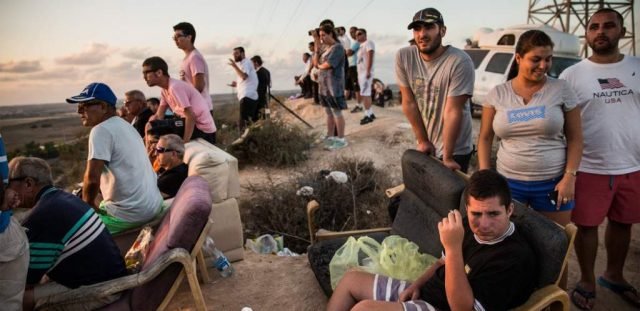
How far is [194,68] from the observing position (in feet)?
17.5

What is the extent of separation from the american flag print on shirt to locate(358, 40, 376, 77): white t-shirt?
7204 millimetres

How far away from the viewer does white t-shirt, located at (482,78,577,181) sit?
8.52ft

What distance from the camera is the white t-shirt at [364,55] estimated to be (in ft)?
32.1

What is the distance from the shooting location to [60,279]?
2.51m

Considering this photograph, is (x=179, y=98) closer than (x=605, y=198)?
No

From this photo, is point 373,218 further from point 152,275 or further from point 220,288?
point 152,275

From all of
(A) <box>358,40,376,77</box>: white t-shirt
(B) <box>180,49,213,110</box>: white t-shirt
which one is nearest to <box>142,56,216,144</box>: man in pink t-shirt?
(B) <box>180,49,213,110</box>: white t-shirt

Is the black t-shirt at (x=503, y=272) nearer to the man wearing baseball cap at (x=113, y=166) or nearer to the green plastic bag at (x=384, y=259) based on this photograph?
the green plastic bag at (x=384, y=259)

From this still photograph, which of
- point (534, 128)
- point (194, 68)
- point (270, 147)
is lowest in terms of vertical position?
point (270, 147)

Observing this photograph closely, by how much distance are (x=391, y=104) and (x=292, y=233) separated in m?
10.6

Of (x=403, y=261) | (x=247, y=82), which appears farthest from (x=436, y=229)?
(x=247, y=82)

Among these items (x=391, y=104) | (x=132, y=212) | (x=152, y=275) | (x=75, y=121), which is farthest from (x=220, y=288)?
(x=75, y=121)

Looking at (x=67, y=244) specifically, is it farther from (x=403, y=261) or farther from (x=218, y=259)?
(x=403, y=261)

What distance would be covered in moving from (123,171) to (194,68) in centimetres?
238
